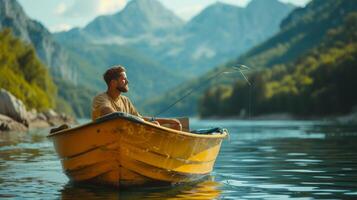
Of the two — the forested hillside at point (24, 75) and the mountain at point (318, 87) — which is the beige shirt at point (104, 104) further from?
the mountain at point (318, 87)

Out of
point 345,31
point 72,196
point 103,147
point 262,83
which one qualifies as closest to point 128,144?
point 103,147

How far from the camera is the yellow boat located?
15664 millimetres

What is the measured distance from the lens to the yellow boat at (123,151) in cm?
1566

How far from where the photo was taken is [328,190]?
16.8 metres

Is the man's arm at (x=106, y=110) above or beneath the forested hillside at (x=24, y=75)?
beneath

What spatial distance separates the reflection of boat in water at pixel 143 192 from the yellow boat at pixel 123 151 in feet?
0.68

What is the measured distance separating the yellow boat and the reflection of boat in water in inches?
8.1

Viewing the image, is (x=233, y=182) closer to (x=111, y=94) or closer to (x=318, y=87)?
(x=111, y=94)

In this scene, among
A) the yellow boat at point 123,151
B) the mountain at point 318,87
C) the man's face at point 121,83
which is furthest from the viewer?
the mountain at point 318,87

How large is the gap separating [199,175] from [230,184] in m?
1.15

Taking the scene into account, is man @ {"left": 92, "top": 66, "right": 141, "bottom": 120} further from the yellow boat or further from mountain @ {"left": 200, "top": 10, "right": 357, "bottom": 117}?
mountain @ {"left": 200, "top": 10, "right": 357, "bottom": 117}

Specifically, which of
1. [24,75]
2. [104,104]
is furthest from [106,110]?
[24,75]

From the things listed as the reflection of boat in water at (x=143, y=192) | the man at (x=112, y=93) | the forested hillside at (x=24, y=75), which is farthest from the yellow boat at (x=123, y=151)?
the forested hillside at (x=24, y=75)

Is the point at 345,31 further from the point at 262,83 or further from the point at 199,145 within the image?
the point at 199,145
